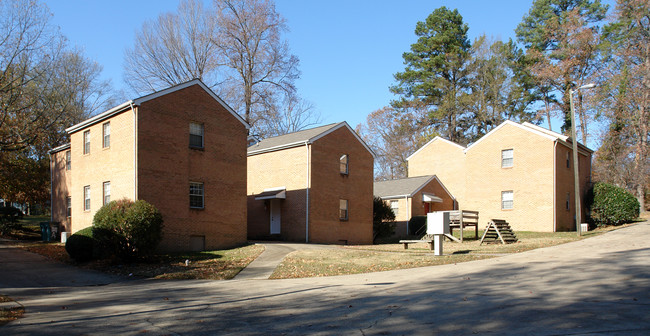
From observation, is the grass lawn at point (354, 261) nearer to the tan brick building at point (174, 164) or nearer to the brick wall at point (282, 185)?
the tan brick building at point (174, 164)

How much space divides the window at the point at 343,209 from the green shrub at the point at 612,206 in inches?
651

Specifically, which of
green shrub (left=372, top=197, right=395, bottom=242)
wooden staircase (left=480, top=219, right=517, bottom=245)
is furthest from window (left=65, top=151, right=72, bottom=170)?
wooden staircase (left=480, top=219, right=517, bottom=245)

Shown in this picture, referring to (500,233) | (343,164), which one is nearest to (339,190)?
(343,164)

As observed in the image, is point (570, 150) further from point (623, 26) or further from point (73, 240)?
point (73, 240)

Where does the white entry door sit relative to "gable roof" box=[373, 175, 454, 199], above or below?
below

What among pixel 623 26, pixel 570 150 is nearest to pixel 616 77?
pixel 623 26

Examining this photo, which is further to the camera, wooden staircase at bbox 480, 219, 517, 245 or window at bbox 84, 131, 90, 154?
window at bbox 84, 131, 90, 154

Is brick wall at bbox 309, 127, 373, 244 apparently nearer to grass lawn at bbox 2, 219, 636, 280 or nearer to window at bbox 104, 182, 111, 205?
grass lawn at bbox 2, 219, 636, 280

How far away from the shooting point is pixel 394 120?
54000 millimetres

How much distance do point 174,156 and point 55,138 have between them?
22870 millimetres

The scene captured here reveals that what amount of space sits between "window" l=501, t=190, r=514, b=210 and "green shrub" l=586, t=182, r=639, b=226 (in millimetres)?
5291

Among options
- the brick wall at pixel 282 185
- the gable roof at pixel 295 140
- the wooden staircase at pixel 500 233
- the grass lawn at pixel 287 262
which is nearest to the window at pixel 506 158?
the wooden staircase at pixel 500 233

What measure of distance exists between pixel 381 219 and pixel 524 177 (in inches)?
380

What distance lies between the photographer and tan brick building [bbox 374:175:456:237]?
36.2m
